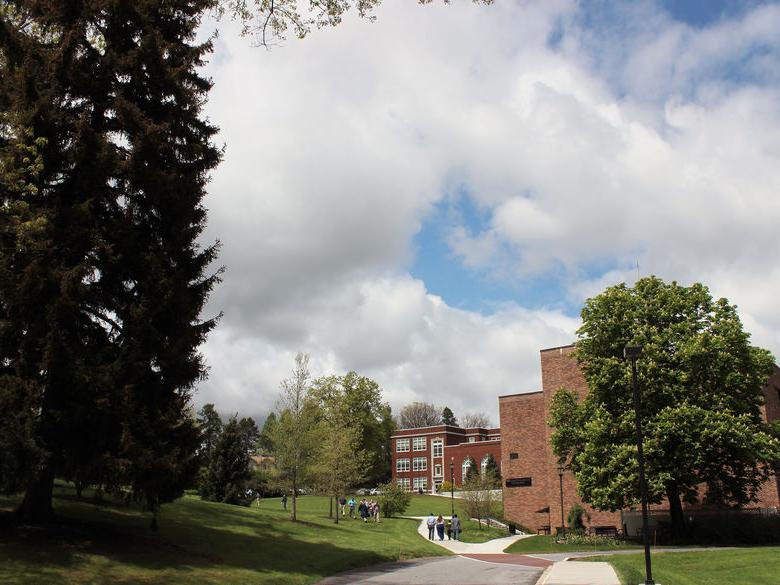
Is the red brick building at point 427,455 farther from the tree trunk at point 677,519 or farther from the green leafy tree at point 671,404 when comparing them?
the green leafy tree at point 671,404

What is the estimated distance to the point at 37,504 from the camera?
18000mm

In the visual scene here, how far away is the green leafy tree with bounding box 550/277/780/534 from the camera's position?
99.2 ft

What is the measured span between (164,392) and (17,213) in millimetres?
6048

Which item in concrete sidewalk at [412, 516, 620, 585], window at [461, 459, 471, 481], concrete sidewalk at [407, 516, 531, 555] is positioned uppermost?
window at [461, 459, 471, 481]

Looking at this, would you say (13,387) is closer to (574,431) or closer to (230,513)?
(230,513)

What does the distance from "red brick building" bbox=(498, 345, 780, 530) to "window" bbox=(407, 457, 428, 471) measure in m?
52.6

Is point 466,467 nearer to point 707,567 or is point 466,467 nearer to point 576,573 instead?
point 707,567

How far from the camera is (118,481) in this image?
16.8 metres

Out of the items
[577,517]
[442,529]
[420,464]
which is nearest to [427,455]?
[420,464]

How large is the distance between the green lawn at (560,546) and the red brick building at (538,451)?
710 centimetres

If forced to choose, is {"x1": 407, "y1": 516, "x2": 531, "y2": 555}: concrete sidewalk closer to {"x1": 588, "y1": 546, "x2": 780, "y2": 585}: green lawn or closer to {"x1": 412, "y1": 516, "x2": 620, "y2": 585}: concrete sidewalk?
{"x1": 412, "y1": 516, "x2": 620, "y2": 585}: concrete sidewalk

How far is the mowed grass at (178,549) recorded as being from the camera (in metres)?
15.2

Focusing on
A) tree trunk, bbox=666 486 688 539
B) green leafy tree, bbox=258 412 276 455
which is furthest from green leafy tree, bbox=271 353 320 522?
tree trunk, bbox=666 486 688 539

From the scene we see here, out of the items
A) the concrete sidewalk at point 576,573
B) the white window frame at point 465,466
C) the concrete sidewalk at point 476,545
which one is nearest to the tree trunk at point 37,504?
the concrete sidewalk at point 576,573
